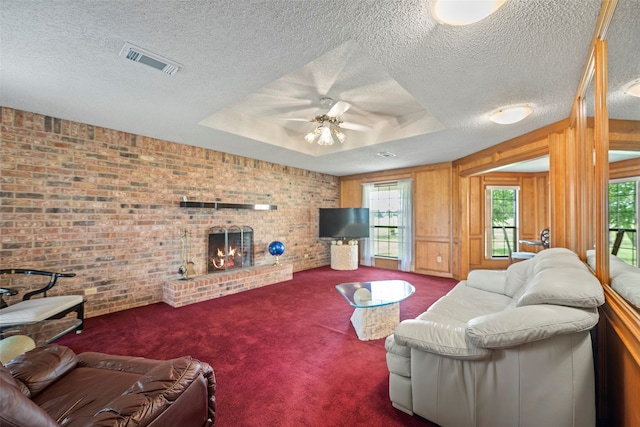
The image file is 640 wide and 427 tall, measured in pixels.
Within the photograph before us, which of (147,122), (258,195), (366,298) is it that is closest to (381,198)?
(258,195)

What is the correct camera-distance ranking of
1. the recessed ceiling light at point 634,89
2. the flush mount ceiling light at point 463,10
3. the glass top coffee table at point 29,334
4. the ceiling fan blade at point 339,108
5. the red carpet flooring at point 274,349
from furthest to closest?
1. the ceiling fan blade at point 339,108
2. the glass top coffee table at point 29,334
3. the red carpet flooring at point 274,349
4. the flush mount ceiling light at point 463,10
5. the recessed ceiling light at point 634,89

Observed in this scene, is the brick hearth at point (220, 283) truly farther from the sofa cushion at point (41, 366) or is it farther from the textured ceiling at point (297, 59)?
the sofa cushion at point (41, 366)

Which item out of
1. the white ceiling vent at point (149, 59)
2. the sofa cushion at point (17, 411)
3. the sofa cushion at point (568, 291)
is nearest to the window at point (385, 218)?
the sofa cushion at point (568, 291)

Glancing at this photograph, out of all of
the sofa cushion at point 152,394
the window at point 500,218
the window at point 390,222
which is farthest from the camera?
the window at point 500,218

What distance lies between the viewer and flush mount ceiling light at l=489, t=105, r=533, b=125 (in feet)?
8.43

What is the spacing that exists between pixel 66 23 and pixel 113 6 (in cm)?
40

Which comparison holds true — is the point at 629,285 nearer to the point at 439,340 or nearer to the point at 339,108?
the point at 439,340

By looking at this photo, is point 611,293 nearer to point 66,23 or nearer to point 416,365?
point 416,365

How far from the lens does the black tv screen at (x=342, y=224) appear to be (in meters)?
6.16

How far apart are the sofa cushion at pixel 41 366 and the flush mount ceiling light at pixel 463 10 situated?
8.86 feet

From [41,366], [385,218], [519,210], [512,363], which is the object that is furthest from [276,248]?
[519,210]

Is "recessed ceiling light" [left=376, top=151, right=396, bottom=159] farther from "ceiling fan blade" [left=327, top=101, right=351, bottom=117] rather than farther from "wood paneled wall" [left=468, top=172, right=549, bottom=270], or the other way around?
"wood paneled wall" [left=468, top=172, right=549, bottom=270]

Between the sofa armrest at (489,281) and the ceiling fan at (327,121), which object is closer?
the sofa armrest at (489,281)

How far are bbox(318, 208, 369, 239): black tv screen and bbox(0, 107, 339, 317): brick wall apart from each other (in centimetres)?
198
